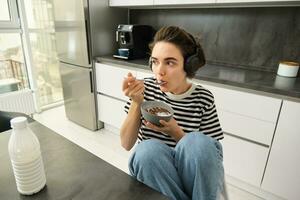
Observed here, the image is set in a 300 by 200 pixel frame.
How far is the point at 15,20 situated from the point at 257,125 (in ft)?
8.78

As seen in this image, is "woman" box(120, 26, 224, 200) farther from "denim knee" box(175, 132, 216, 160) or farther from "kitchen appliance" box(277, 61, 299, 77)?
"kitchen appliance" box(277, 61, 299, 77)

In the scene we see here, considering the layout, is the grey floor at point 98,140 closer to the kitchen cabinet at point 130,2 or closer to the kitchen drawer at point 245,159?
the kitchen drawer at point 245,159

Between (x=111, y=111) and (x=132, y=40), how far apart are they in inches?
30.8

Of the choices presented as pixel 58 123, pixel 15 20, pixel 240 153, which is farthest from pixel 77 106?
pixel 240 153

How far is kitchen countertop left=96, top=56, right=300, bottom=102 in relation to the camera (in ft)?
4.28

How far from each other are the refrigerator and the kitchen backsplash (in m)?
0.68

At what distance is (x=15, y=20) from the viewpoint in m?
2.47

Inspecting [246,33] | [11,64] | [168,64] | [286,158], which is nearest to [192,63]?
[168,64]

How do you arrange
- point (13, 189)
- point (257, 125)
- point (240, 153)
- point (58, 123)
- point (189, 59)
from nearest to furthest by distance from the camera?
point (13, 189) → point (189, 59) → point (257, 125) → point (240, 153) → point (58, 123)

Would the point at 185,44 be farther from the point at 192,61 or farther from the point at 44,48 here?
the point at 44,48

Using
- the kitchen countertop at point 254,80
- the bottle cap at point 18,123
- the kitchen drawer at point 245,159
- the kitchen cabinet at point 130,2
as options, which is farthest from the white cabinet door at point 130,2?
the bottle cap at point 18,123


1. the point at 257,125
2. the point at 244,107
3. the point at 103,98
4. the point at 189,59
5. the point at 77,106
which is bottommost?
the point at 77,106

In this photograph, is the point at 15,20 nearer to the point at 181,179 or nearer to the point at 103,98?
the point at 103,98

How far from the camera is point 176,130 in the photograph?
0.84 metres
